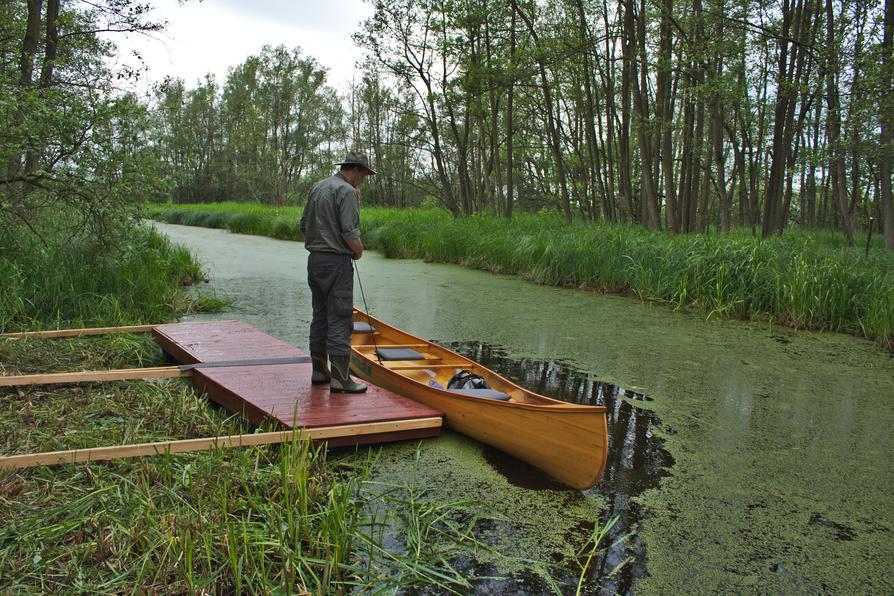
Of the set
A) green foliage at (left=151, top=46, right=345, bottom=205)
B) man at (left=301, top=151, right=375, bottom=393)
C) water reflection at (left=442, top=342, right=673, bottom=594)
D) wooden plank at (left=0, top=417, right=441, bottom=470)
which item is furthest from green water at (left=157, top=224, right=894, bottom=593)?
green foliage at (left=151, top=46, right=345, bottom=205)

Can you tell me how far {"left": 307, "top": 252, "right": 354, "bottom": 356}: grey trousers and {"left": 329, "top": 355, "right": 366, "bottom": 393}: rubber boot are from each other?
43 millimetres

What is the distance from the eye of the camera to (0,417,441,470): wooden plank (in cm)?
257

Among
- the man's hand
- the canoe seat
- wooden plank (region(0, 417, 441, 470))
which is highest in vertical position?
the man's hand

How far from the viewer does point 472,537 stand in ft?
7.95

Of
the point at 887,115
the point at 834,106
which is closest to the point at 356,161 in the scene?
the point at 887,115

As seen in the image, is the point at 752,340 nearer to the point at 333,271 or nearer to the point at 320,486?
the point at 333,271

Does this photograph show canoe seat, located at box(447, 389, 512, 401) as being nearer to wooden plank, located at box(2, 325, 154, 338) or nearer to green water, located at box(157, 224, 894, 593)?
green water, located at box(157, 224, 894, 593)

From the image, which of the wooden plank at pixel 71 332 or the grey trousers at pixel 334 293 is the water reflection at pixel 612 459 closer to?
the grey trousers at pixel 334 293

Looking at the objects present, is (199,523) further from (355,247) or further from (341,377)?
(355,247)

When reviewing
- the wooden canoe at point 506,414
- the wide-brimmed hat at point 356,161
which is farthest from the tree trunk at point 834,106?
the wide-brimmed hat at point 356,161

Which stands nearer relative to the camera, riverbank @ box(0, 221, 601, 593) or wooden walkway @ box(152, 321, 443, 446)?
riverbank @ box(0, 221, 601, 593)

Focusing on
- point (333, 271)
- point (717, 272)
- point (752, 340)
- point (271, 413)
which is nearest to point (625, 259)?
point (717, 272)

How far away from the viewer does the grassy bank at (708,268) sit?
627 cm

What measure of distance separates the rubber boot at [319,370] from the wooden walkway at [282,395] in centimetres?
5
